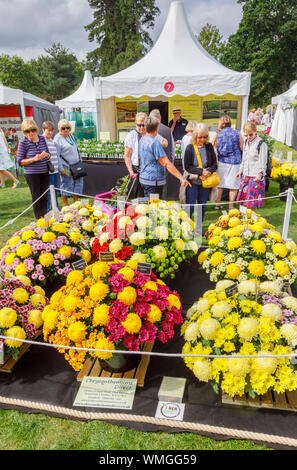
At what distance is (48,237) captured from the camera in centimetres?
315

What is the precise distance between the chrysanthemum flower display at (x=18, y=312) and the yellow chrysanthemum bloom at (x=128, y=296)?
0.71 m

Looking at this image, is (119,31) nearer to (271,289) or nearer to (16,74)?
(16,74)

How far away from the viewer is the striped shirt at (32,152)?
4.54m

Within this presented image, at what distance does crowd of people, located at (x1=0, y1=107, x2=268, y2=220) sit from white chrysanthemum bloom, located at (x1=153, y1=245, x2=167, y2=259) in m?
1.14

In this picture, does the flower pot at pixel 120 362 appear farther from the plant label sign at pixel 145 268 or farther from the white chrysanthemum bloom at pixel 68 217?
the white chrysanthemum bloom at pixel 68 217

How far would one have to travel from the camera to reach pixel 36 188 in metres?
4.84

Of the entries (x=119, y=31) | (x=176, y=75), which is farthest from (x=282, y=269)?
(x=119, y=31)

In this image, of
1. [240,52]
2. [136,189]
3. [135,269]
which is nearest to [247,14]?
[240,52]

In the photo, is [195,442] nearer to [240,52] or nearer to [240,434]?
[240,434]

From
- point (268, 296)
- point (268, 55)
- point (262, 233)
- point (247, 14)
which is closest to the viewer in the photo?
point (268, 296)

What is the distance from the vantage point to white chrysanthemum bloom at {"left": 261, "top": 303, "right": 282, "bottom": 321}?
192 centimetres

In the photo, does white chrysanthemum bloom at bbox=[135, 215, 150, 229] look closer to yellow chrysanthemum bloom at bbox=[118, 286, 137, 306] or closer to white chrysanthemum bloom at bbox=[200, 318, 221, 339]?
yellow chrysanthemum bloom at bbox=[118, 286, 137, 306]

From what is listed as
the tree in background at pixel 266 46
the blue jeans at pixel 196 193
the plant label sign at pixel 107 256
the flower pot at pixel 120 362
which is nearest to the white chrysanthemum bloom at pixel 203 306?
the flower pot at pixel 120 362
